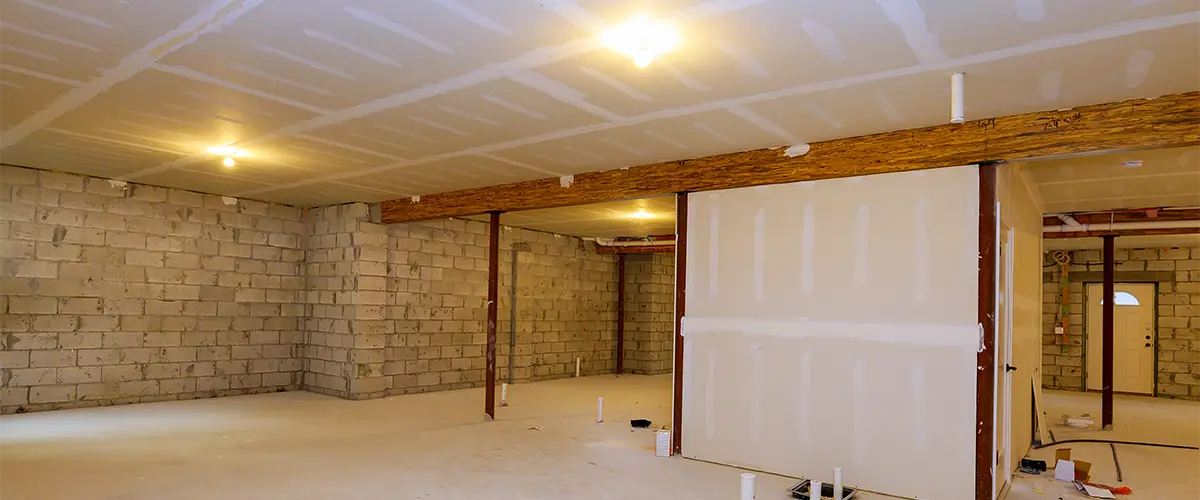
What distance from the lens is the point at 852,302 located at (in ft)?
16.0

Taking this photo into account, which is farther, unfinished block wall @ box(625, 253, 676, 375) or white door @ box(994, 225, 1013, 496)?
unfinished block wall @ box(625, 253, 676, 375)

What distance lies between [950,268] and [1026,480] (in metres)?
1.87

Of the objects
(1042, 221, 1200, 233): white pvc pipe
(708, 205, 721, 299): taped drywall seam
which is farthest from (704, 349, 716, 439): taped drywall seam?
(1042, 221, 1200, 233): white pvc pipe

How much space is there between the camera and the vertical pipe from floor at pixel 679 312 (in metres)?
5.71

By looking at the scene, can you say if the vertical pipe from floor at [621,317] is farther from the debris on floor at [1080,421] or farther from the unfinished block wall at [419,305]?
the debris on floor at [1080,421]

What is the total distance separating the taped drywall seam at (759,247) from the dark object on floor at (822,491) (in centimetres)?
133

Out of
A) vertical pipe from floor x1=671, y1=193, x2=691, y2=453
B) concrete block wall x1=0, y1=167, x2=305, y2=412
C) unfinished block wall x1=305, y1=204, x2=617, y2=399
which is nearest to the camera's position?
vertical pipe from floor x1=671, y1=193, x2=691, y2=453

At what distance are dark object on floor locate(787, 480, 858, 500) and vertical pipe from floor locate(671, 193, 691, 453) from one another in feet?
3.95

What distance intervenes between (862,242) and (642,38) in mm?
2496

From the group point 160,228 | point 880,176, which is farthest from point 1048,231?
point 160,228

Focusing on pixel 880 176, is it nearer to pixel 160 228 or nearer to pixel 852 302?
pixel 852 302

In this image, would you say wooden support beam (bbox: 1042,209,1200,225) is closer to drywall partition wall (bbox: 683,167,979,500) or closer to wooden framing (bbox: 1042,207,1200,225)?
wooden framing (bbox: 1042,207,1200,225)

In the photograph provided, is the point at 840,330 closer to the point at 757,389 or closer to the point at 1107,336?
the point at 757,389

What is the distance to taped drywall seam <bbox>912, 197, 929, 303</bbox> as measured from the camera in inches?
180
